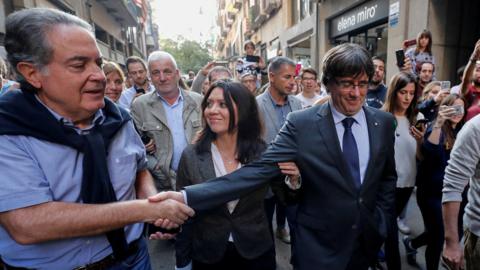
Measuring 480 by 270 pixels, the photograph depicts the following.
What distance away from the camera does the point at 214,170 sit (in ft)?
6.57

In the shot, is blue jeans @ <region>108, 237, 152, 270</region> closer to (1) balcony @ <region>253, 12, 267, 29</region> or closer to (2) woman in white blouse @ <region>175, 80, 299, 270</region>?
(2) woman in white blouse @ <region>175, 80, 299, 270</region>

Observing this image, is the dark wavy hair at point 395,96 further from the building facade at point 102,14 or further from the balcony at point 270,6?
the balcony at point 270,6

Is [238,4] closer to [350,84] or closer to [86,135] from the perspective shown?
[350,84]

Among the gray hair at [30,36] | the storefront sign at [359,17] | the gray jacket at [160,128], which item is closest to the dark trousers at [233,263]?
the gray jacket at [160,128]

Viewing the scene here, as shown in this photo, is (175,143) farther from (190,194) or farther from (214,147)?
(190,194)

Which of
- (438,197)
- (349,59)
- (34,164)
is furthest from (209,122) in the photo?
(438,197)

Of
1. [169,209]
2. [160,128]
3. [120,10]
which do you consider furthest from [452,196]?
[120,10]

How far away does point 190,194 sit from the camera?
1.68 m

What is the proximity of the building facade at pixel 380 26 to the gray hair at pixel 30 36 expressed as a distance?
23.4 feet

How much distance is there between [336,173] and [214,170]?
2.47ft

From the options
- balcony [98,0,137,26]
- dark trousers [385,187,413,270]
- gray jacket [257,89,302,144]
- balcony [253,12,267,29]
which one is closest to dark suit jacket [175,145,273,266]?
dark trousers [385,187,413,270]

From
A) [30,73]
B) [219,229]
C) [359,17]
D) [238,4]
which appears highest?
[238,4]

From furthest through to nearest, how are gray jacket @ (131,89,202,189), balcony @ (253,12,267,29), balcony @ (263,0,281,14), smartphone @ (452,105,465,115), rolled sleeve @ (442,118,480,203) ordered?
1. balcony @ (253,12,267,29)
2. balcony @ (263,0,281,14)
3. gray jacket @ (131,89,202,189)
4. smartphone @ (452,105,465,115)
5. rolled sleeve @ (442,118,480,203)

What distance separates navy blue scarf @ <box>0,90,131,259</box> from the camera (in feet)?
3.66
